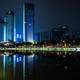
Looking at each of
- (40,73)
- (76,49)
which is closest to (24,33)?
(76,49)

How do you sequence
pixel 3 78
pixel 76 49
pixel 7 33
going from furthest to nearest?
pixel 7 33
pixel 76 49
pixel 3 78

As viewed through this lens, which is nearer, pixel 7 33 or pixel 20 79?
pixel 20 79

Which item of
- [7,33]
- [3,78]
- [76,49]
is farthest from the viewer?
[7,33]

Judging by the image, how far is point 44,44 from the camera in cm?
2977

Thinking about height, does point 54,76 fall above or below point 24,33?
below

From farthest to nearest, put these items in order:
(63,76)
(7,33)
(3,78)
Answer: (7,33) → (63,76) → (3,78)

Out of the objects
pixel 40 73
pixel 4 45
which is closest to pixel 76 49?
pixel 4 45

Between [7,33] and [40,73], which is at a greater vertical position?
[7,33]

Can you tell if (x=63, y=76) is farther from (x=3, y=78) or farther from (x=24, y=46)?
(x=24, y=46)

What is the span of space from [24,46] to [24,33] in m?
1.29

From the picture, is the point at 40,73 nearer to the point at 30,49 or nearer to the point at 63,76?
the point at 63,76

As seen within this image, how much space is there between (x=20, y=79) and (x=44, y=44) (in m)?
19.9

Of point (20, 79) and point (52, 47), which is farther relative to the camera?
point (52, 47)

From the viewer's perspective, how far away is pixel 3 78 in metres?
9.87
